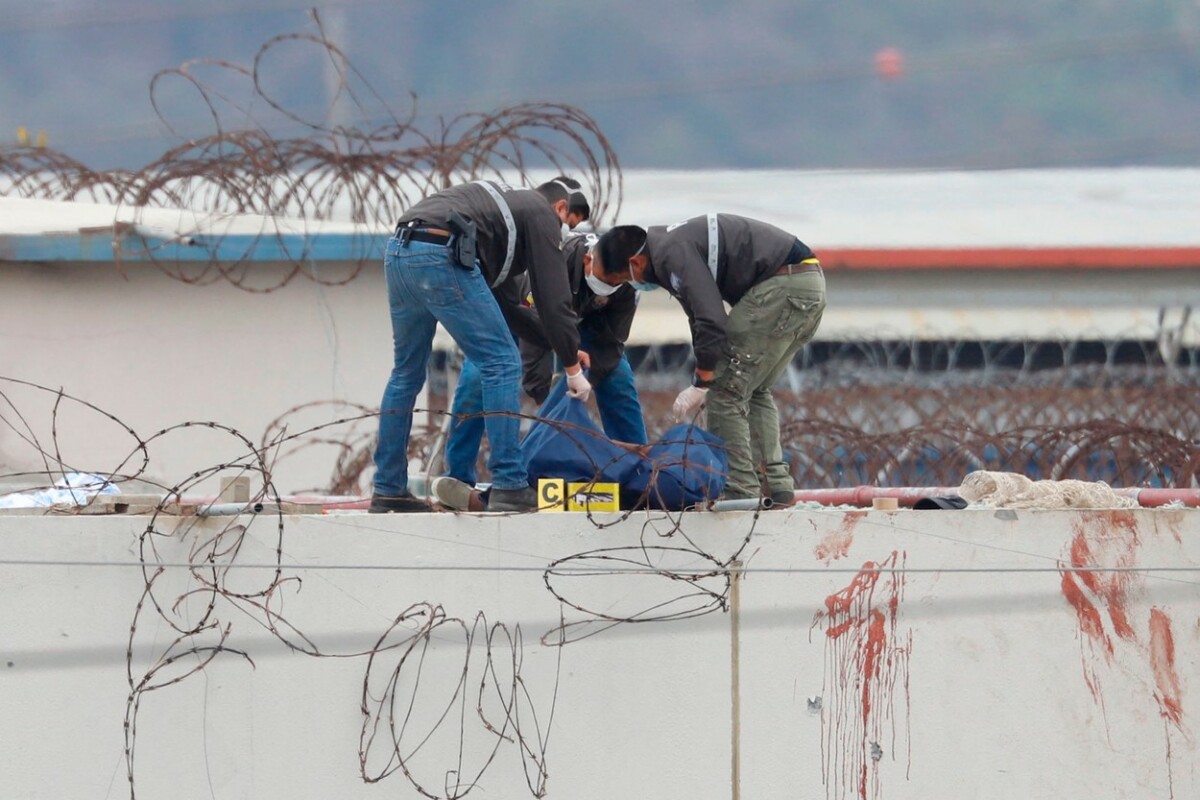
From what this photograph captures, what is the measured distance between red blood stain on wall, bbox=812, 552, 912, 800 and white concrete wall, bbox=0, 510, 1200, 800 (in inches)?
0.4

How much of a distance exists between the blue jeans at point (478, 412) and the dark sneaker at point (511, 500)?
52cm

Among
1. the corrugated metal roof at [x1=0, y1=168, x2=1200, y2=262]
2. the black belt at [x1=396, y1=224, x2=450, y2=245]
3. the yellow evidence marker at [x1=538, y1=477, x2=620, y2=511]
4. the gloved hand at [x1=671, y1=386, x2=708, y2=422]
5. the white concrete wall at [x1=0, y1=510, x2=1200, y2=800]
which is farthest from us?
the corrugated metal roof at [x1=0, y1=168, x2=1200, y2=262]

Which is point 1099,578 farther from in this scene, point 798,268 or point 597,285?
point 597,285

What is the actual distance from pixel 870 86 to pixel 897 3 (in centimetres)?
1694

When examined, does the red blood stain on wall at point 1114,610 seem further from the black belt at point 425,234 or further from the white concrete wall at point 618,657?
the black belt at point 425,234

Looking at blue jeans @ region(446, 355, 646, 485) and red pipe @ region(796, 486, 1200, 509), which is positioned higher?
blue jeans @ region(446, 355, 646, 485)

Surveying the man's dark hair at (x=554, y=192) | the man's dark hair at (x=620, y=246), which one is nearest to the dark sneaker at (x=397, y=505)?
the man's dark hair at (x=620, y=246)

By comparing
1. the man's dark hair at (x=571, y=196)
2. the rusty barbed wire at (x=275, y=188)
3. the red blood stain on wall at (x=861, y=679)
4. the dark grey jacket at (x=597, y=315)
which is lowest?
the red blood stain on wall at (x=861, y=679)

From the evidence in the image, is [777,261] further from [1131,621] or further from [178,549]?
[178,549]

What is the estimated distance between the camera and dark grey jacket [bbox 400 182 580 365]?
554 centimetres

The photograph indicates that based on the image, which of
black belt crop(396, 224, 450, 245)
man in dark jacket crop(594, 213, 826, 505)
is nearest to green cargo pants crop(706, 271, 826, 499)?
man in dark jacket crop(594, 213, 826, 505)

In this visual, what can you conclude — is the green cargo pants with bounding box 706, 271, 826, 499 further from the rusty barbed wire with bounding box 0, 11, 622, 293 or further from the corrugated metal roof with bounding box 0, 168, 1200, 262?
the corrugated metal roof with bounding box 0, 168, 1200, 262

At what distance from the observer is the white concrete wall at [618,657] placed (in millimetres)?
5031

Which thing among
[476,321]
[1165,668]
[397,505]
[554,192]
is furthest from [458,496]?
[1165,668]
